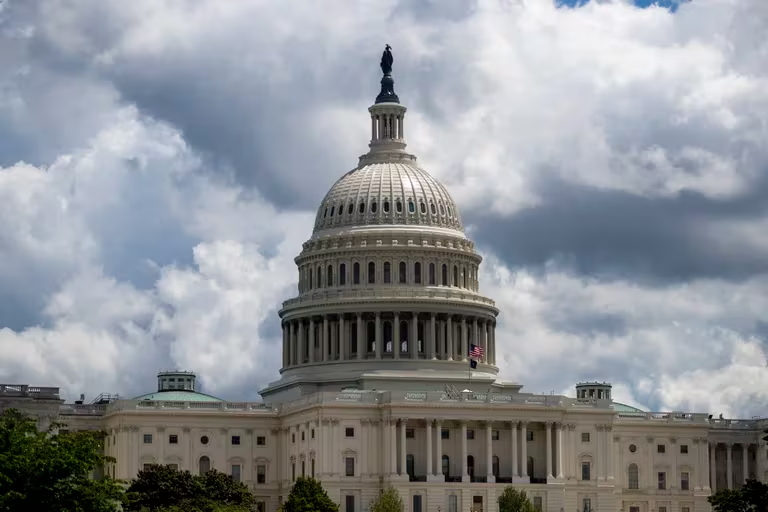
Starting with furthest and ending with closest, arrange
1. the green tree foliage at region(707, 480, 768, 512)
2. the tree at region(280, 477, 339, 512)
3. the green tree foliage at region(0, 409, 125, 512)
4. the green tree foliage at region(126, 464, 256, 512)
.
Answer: the tree at region(280, 477, 339, 512) < the green tree foliage at region(126, 464, 256, 512) < the green tree foliage at region(707, 480, 768, 512) < the green tree foliage at region(0, 409, 125, 512)

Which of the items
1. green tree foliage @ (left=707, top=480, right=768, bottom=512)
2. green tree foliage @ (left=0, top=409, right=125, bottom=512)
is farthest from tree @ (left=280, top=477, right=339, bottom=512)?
green tree foliage @ (left=0, top=409, right=125, bottom=512)

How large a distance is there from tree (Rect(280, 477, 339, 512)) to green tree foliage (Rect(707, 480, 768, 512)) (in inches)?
1283

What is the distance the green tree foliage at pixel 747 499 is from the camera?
549 ft

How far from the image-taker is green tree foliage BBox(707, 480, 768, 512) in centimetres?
16725

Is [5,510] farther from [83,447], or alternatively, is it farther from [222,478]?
[222,478]

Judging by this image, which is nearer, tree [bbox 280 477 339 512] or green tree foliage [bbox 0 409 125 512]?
green tree foliage [bbox 0 409 125 512]

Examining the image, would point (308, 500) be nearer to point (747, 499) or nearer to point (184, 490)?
point (184, 490)

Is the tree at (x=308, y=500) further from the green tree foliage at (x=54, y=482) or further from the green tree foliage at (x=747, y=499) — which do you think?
the green tree foliage at (x=54, y=482)

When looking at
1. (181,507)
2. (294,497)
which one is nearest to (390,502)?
(294,497)

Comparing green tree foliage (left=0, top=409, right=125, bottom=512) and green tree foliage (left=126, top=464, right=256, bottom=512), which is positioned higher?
green tree foliage (left=126, top=464, right=256, bottom=512)

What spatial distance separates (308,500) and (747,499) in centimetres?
3743

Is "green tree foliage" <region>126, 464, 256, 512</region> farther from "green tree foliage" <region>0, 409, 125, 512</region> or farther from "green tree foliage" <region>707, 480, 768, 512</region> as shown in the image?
"green tree foliage" <region>0, 409, 125, 512</region>

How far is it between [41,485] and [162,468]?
62583 millimetres

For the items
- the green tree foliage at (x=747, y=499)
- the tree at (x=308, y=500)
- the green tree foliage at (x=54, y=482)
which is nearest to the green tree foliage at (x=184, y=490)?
the tree at (x=308, y=500)
